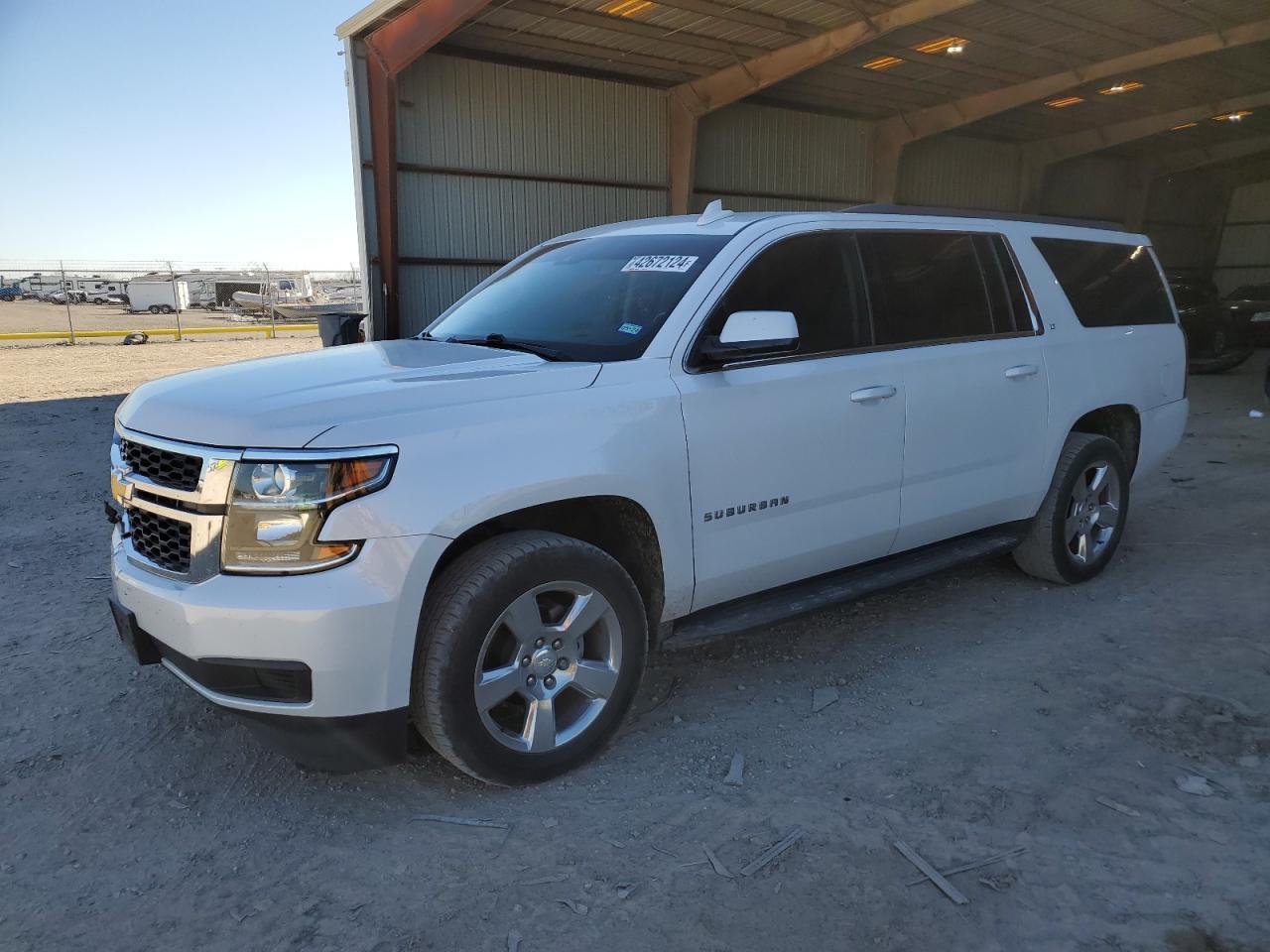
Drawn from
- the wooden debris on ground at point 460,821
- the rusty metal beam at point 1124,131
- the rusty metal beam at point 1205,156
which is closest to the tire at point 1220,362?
the rusty metal beam at point 1124,131

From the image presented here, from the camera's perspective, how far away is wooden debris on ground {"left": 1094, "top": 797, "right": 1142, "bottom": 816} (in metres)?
2.94

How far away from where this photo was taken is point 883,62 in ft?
50.9

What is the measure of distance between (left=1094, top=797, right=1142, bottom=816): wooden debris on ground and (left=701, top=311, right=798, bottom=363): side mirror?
1.81 metres

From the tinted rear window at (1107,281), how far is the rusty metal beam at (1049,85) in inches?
495

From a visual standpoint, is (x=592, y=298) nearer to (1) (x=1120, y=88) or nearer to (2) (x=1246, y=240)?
(1) (x=1120, y=88)

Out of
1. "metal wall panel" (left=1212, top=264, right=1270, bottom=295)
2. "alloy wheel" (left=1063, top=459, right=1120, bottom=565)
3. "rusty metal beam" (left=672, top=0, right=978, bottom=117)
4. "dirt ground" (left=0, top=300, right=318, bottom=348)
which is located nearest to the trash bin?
"alloy wheel" (left=1063, top=459, right=1120, bottom=565)

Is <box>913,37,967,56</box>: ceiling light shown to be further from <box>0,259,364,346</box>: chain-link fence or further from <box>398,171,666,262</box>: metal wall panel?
<box>0,259,364,346</box>: chain-link fence

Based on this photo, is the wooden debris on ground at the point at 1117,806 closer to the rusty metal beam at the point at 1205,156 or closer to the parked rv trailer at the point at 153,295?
the rusty metal beam at the point at 1205,156

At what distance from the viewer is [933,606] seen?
4.80m

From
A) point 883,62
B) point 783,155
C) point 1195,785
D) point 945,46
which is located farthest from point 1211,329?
point 1195,785

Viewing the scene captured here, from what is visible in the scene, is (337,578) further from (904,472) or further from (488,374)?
(904,472)

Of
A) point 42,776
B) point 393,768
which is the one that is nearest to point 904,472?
point 393,768

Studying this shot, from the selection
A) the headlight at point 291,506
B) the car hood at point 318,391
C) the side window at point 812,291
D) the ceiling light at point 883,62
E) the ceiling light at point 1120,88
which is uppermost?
the ceiling light at point 1120,88

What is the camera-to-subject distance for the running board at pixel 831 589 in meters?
3.45
